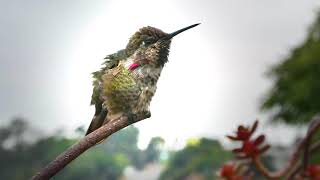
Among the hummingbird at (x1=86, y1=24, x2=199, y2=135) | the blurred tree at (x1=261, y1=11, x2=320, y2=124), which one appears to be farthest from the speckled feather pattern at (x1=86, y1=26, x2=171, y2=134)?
the blurred tree at (x1=261, y1=11, x2=320, y2=124)

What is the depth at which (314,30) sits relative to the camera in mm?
8094

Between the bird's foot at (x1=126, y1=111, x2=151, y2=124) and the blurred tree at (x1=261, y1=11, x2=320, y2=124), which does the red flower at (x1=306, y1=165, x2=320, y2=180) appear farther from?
the blurred tree at (x1=261, y1=11, x2=320, y2=124)

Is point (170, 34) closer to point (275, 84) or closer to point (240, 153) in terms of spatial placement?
point (240, 153)

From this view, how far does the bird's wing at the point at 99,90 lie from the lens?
1.14 feet

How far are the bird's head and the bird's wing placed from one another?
0.01 metres

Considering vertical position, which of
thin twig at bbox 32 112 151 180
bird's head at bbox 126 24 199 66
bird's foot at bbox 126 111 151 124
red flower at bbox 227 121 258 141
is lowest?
red flower at bbox 227 121 258 141

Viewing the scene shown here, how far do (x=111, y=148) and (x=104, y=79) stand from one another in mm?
205

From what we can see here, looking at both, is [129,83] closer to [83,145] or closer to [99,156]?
[83,145]

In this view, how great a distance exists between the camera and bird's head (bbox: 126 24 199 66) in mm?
367

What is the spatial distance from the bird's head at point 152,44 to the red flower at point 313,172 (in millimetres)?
106

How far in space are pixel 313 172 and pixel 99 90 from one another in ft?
0.44

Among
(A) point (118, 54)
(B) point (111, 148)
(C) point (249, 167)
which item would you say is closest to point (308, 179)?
(C) point (249, 167)

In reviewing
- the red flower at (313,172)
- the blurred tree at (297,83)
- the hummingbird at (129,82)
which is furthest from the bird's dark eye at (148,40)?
the blurred tree at (297,83)

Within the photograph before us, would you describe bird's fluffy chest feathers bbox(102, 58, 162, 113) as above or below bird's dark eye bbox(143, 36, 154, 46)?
below
